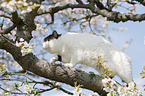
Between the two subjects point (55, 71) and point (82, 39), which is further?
point (82, 39)

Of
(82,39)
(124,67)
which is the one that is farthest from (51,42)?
(124,67)

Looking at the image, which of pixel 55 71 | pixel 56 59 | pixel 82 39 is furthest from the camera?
pixel 56 59

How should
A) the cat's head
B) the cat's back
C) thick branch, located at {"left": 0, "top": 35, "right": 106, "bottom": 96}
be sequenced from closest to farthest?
thick branch, located at {"left": 0, "top": 35, "right": 106, "bottom": 96} < the cat's back < the cat's head

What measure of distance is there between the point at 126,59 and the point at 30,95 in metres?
1.09

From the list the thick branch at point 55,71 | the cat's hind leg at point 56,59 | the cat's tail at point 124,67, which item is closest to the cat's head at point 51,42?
the cat's hind leg at point 56,59

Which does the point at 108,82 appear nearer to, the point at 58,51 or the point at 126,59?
the point at 126,59

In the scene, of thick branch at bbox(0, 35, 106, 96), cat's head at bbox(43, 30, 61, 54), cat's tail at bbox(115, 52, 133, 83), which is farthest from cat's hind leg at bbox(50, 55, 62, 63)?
cat's tail at bbox(115, 52, 133, 83)

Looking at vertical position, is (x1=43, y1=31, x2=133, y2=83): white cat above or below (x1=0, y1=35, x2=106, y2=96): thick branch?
above

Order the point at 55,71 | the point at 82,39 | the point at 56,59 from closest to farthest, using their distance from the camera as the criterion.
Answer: the point at 55,71 < the point at 82,39 < the point at 56,59

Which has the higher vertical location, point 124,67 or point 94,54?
point 94,54

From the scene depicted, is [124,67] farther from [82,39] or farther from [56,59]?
[56,59]

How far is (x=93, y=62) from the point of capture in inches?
78.7

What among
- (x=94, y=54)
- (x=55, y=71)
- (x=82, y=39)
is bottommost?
(x=55, y=71)

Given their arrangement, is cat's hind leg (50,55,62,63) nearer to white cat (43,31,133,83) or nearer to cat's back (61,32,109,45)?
white cat (43,31,133,83)
